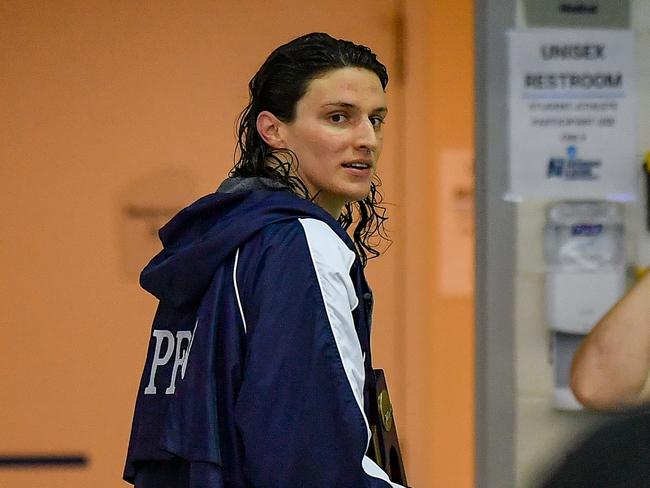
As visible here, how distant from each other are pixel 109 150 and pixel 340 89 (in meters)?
1.50

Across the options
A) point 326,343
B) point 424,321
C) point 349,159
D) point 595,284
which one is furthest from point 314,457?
point 424,321

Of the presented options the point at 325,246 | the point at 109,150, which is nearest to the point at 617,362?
the point at 325,246

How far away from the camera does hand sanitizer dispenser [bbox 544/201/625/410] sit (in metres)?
2.56

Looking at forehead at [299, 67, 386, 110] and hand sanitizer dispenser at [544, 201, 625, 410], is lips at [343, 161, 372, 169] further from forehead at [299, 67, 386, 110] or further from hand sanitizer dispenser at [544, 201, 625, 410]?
hand sanitizer dispenser at [544, 201, 625, 410]

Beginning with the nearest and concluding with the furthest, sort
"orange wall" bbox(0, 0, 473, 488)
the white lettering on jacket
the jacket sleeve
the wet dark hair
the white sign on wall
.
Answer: the jacket sleeve → the white lettering on jacket → the wet dark hair → the white sign on wall → "orange wall" bbox(0, 0, 473, 488)

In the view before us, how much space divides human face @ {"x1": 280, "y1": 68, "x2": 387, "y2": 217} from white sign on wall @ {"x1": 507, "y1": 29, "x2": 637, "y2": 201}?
2.77ft

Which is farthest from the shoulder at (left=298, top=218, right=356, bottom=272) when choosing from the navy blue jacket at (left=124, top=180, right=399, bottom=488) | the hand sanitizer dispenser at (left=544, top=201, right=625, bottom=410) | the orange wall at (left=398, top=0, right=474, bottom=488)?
the orange wall at (left=398, top=0, right=474, bottom=488)

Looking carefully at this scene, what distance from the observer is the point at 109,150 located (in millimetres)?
3162

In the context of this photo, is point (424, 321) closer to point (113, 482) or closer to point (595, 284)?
point (595, 284)

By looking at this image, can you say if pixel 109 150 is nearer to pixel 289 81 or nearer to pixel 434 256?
pixel 434 256

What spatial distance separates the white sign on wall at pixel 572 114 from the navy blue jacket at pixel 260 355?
996mm

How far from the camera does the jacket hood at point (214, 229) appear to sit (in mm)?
1600

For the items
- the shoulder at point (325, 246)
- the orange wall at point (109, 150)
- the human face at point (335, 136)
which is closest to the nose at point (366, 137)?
the human face at point (335, 136)

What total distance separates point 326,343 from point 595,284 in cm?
121
